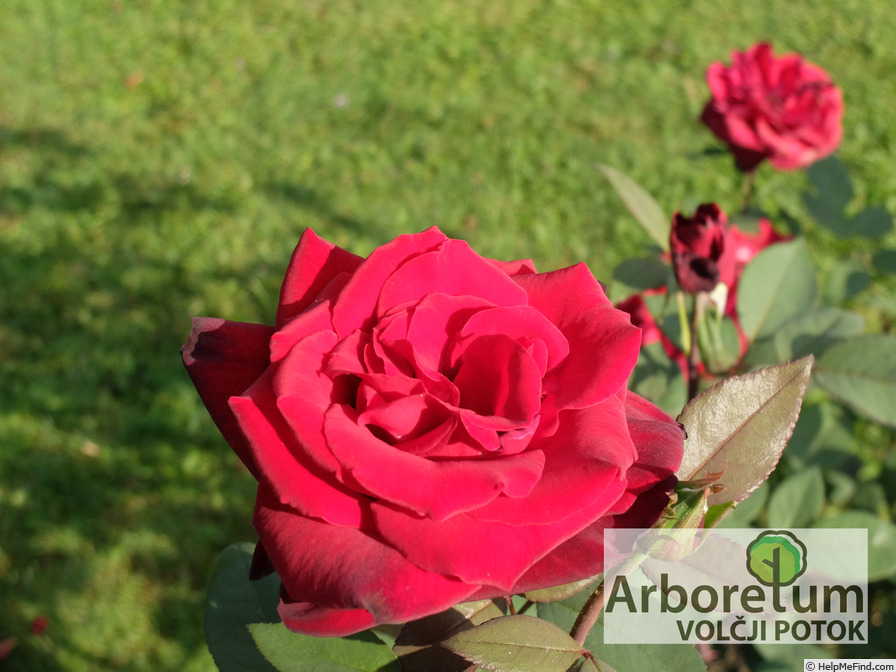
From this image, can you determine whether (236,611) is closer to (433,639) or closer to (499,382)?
(433,639)

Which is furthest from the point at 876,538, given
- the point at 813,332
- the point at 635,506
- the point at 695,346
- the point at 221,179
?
the point at 221,179

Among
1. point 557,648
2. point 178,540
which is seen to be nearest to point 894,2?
point 178,540

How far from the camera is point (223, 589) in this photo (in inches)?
30.8

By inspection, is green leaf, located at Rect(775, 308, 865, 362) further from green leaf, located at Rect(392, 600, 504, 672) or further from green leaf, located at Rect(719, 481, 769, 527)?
green leaf, located at Rect(392, 600, 504, 672)

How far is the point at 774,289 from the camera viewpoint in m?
1.17

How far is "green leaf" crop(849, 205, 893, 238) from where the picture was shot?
56.7 inches

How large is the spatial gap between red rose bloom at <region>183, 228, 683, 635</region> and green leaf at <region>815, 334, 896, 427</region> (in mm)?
599

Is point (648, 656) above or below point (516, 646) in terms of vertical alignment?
below

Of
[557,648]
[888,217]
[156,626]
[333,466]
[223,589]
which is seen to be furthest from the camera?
[156,626]

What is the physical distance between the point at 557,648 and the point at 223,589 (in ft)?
1.29

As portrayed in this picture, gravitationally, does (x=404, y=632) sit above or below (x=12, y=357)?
above

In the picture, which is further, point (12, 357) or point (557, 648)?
point (12, 357)

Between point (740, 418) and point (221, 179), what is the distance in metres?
2.78

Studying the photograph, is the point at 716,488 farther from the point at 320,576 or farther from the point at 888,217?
the point at 888,217
